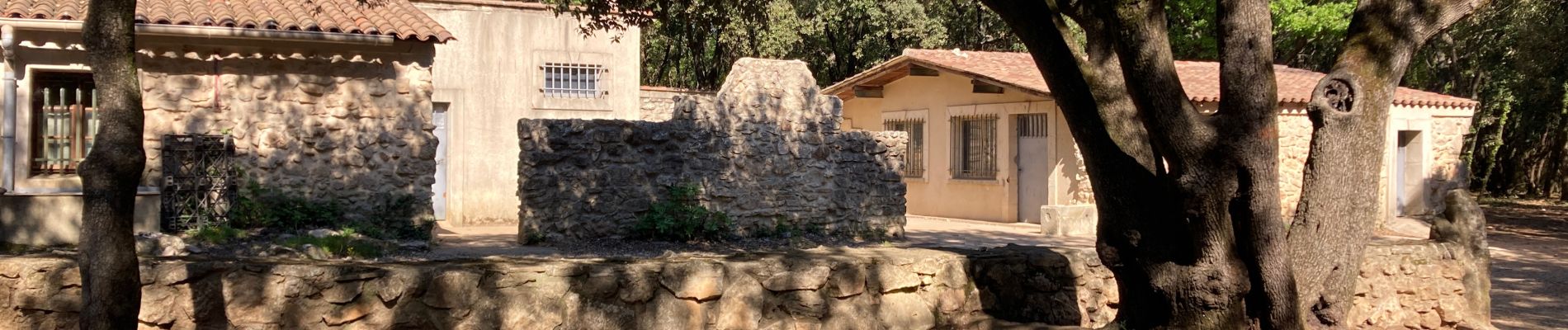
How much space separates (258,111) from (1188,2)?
16897mm

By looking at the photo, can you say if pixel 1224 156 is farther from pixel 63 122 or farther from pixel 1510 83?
pixel 1510 83

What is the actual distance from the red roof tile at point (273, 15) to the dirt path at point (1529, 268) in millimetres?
9493

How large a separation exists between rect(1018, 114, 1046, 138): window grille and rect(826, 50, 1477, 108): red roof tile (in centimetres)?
58

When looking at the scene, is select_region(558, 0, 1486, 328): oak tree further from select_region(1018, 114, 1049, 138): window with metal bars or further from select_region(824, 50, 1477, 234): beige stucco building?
select_region(1018, 114, 1049, 138): window with metal bars

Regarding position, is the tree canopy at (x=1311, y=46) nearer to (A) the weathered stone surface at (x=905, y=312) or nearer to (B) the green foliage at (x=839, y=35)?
(B) the green foliage at (x=839, y=35)

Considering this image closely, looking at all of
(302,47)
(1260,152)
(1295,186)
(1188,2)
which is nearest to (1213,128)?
(1260,152)

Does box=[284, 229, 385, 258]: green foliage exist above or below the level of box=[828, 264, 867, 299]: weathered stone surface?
below

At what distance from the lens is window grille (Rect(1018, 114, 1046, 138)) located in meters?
16.7

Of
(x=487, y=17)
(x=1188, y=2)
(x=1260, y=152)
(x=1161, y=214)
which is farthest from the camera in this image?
(x=1188, y=2)

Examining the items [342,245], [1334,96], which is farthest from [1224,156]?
[342,245]

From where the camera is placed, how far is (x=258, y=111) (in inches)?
427

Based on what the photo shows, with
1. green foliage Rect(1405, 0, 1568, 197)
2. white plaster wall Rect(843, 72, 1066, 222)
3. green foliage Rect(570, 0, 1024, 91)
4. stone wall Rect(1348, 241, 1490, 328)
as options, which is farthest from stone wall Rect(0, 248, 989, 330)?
green foliage Rect(1405, 0, 1568, 197)

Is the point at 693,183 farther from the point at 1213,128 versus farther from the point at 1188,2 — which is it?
the point at 1188,2

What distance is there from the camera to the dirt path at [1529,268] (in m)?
8.85
